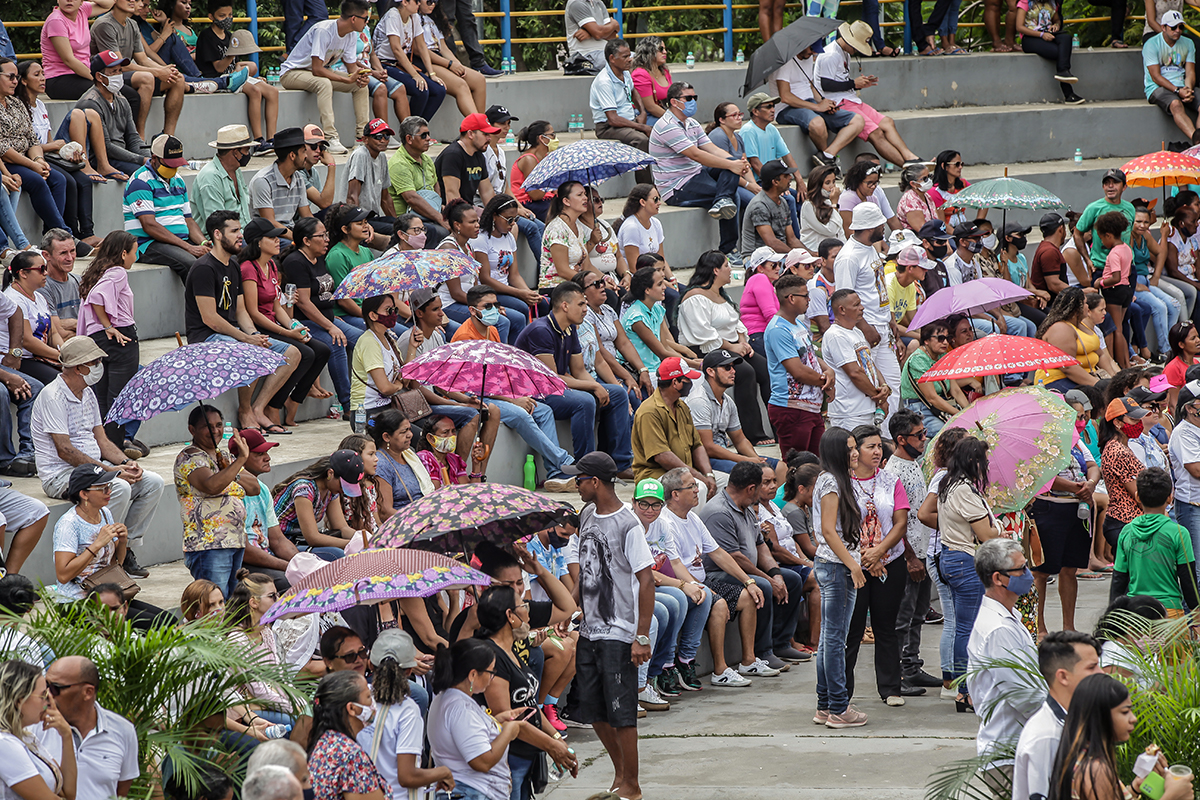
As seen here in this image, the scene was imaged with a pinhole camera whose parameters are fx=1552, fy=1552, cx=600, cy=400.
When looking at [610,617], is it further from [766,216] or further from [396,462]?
[766,216]

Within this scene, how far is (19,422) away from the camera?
1028cm

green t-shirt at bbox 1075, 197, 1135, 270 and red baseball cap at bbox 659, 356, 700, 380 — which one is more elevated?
green t-shirt at bbox 1075, 197, 1135, 270

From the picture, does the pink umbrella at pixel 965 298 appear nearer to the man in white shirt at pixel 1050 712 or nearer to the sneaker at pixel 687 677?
the sneaker at pixel 687 677

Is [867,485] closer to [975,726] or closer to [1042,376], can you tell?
[975,726]

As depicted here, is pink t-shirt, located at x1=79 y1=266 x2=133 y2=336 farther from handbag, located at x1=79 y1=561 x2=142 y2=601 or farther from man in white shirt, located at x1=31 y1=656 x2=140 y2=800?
man in white shirt, located at x1=31 y1=656 x2=140 y2=800

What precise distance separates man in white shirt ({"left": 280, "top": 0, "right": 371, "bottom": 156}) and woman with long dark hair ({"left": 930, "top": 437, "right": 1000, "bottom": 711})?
835 centimetres

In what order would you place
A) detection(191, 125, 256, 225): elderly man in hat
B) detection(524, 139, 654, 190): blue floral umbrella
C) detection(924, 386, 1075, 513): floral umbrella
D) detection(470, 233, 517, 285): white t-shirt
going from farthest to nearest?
detection(524, 139, 654, 190): blue floral umbrella
detection(470, 233, 517, 285): white t-shirt
detection(191, 125, 256, 225): elderly man in hat
detection(924, 386, 1075, 513): floral umbrella

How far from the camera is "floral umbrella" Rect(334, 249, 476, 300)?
11039mm

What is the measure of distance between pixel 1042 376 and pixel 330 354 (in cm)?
585

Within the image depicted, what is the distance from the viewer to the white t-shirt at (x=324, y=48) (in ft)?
50.5

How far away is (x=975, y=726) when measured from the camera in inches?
352

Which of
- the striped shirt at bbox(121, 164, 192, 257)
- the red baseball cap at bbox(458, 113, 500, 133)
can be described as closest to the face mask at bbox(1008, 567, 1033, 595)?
the striped shirt at bbox(121, 164, 192, 257)

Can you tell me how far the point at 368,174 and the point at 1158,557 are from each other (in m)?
7.75

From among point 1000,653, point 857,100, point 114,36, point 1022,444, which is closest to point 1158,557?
point 1022,444
